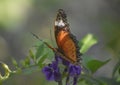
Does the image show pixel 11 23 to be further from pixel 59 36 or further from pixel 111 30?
pixel 59 36

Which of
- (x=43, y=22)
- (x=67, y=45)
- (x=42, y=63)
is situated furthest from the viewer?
(x=43, y=22)

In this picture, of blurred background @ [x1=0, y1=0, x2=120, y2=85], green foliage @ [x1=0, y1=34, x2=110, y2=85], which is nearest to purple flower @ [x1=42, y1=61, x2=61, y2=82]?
green foliage @ [x1=0, y1=34, x2=110, y2=85]

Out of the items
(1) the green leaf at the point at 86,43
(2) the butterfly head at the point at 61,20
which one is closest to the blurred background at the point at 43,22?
(1) the green leaf at the point at 86,43

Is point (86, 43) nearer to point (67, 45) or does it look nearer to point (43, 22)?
point (67, 45)

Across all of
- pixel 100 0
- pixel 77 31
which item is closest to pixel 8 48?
pixel 77 31

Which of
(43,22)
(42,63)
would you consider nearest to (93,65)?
(42,63)

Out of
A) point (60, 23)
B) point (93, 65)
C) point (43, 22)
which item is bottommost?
point (43, 22)

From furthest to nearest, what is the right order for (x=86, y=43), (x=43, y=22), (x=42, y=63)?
(x=43, y=22)
(x=86, y=43)
(x=42, y=63)
